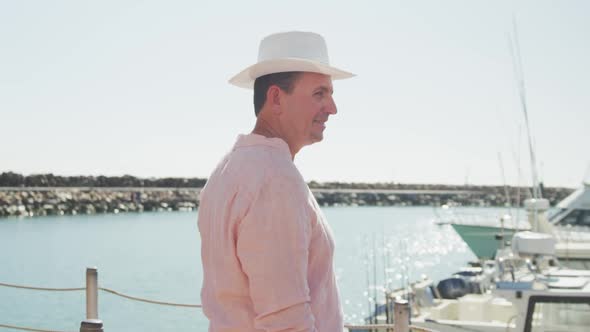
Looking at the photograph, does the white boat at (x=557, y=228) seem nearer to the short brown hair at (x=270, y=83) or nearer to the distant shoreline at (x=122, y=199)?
the short brown hair at (x=270, y=83)

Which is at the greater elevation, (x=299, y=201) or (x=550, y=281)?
(x=299, y=201)

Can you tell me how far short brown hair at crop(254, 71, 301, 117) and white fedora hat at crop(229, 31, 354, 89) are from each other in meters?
0.01

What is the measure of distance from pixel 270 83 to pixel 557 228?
17757 mm

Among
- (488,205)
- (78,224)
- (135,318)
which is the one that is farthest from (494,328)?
(488,205)

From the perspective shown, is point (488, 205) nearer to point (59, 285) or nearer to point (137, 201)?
point (137, 201)

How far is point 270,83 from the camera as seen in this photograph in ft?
5.76

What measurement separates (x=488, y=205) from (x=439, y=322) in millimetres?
122464

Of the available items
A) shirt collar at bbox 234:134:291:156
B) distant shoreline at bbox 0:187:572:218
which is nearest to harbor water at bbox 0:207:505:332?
distant shoreline at bbox 0:187:572:218

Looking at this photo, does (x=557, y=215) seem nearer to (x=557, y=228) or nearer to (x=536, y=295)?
(x=557, y=228)

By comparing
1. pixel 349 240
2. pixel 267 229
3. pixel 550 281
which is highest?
pixel 267 229

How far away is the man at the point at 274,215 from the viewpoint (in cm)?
151

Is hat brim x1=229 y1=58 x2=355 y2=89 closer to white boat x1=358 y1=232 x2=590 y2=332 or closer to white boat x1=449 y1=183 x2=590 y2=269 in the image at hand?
white boat x1=358 y1=232 x2=590 y2=332

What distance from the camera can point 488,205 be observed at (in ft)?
417

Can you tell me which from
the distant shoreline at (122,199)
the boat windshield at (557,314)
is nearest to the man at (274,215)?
the boat windshield at (557,314)
